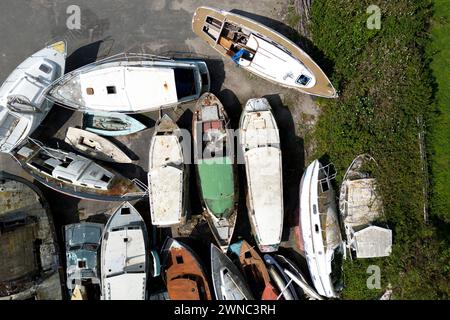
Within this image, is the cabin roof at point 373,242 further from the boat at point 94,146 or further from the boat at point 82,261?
the boat at point 82,261

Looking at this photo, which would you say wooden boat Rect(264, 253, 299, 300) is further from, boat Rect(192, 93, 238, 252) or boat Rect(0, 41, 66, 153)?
boat Rect(0, 41, 66, 153)

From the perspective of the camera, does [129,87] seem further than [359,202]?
Yes

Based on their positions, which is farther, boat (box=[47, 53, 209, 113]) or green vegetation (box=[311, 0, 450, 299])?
boat (box=[47, 53, 209, 113])

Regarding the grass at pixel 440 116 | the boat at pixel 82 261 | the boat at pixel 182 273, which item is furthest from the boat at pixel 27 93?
the grass at pixel 440 116

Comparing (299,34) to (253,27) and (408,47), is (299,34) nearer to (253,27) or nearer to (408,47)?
(253,27)

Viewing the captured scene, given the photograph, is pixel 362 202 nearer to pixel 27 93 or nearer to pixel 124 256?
pixel 124 256

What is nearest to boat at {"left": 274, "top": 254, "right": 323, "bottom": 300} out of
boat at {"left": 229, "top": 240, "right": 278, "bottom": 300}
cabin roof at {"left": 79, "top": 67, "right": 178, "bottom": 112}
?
boat at {"left": 229, "top": 240, "right": 278, "bottom": 300}

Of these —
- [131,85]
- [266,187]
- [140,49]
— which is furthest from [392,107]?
[140,49]
